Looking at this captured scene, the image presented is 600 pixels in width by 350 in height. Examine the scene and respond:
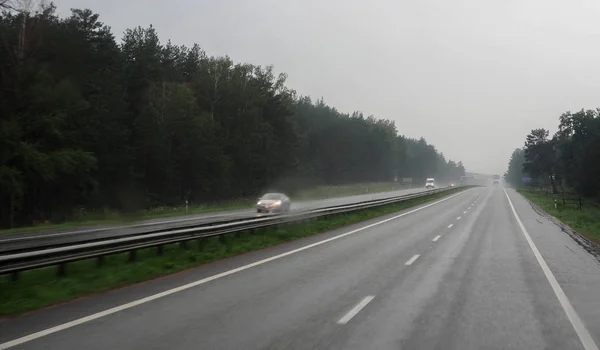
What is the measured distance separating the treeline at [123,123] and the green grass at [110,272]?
804 cm

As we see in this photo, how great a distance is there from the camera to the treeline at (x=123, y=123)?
28.4 metres

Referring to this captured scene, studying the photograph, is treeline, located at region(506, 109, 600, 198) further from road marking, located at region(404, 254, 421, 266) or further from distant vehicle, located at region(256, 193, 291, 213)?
road marking, located at region(404, 254, 421, 266)

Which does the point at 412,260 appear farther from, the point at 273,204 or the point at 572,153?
the point at 572,153

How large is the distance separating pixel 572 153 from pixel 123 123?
88124 mm

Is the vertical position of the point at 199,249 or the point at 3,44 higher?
the point at 3,44

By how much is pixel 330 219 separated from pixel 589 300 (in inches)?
749

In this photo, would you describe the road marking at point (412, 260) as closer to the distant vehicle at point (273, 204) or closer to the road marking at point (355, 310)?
the road marking at point (355, 310)

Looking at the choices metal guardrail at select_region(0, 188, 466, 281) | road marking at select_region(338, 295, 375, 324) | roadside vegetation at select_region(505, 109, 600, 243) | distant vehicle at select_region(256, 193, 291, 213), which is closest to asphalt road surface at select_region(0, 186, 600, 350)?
road marking at select_region(338, 295, 375, 324)

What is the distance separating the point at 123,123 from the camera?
5488cm

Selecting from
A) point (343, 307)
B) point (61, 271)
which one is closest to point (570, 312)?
point (343, 307)

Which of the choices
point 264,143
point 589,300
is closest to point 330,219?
point 589,300

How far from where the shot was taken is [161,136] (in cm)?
5484

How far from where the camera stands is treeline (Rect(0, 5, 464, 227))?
28.4m

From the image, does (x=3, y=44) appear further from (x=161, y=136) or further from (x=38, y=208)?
(x=161, y=136)
